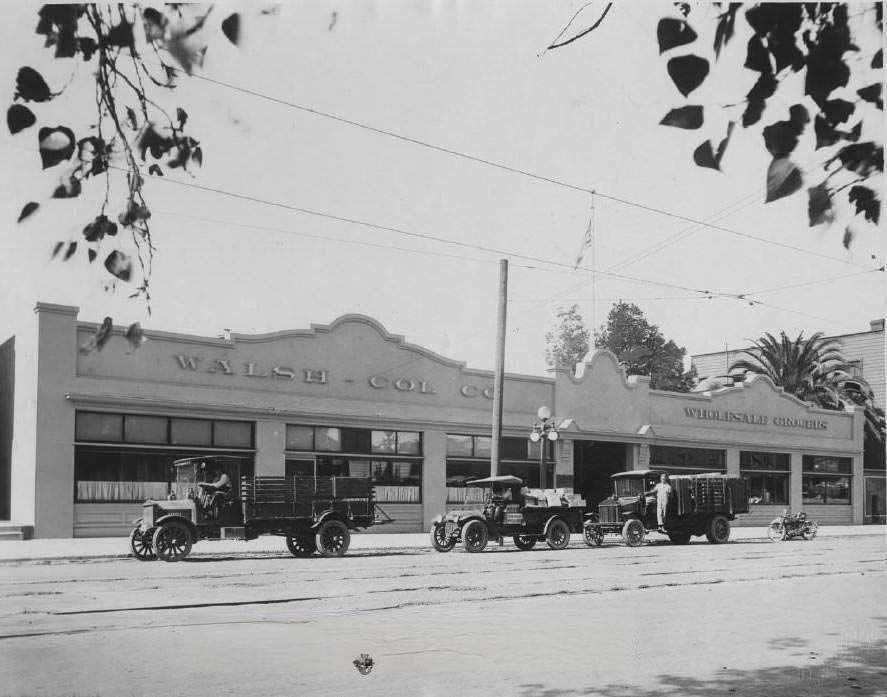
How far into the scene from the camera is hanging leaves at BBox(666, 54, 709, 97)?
4.57 metres

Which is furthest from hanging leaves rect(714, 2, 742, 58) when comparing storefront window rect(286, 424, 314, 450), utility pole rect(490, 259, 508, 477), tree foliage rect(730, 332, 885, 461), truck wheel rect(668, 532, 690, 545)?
storefront window rect(286, 424, 314, 450)

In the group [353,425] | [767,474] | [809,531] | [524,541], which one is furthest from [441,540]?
[767,474]

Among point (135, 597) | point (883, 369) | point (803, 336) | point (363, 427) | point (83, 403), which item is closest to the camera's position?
point (883, 369)

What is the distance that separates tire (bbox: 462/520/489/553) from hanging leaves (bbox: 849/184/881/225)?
49.1 feet

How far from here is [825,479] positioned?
3547 centimetres

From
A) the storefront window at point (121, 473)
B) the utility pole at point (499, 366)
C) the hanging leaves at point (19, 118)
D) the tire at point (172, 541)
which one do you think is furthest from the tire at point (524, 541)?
the hanging leaves at point (19, 118)

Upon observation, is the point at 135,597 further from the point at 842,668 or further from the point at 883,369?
the point at 883,369

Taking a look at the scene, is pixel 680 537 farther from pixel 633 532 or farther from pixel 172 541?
pixel 172 541

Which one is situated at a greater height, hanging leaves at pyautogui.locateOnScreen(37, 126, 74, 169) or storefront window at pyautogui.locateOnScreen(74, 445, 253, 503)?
hanging leaves at pyautogui.locateOnScreen(37, 126, 74, 169)

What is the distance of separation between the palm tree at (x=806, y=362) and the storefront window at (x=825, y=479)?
1106cm

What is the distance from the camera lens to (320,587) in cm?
1205

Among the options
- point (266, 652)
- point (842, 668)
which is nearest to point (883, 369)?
point (842, 668)

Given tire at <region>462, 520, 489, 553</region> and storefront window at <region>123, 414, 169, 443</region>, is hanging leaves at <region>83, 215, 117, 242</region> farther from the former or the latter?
storefront window at <region>123, 414, 169, 443</region>

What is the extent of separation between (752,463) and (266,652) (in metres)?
30.5
